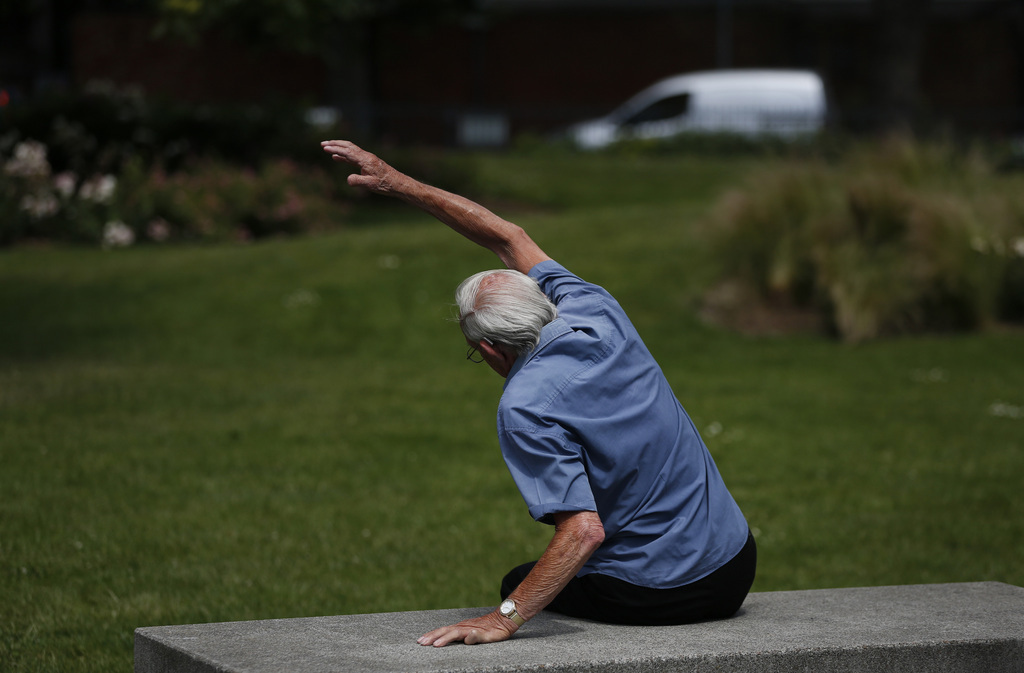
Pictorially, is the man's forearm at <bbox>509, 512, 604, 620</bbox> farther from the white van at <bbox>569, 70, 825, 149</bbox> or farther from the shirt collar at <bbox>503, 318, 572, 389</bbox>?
the white van at <bbox>569, 70, 825, 149</bbox>

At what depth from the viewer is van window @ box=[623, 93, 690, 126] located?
86.8 ft

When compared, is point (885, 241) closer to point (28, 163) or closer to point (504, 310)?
point (504, 310)

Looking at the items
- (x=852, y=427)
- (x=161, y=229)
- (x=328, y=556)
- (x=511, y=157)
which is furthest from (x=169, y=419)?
(x=511, y=157)

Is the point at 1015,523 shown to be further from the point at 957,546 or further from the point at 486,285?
the point at 486,285

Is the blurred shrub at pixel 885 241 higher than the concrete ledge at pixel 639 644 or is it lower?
lower

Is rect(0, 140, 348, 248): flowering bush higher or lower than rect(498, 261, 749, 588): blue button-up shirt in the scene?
lower

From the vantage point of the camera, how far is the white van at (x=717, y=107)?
24.8m

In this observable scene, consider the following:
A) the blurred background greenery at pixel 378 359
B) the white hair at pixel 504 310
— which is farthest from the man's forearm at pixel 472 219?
the blurred background greenery at pixel 378 359

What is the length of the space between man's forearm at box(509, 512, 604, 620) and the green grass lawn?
6.34 feet

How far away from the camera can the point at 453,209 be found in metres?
3.94

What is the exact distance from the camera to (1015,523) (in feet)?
20.7

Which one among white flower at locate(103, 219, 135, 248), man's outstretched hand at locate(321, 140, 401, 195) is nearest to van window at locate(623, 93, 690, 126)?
white flower at locate(103, 219, 135, 248)

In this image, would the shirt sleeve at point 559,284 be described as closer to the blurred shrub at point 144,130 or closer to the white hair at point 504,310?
the white hair at point 504,310

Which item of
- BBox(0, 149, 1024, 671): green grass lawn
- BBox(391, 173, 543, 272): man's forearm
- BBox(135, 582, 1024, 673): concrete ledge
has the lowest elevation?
BBox(0, 149, 1024, 671): green grass lawn
